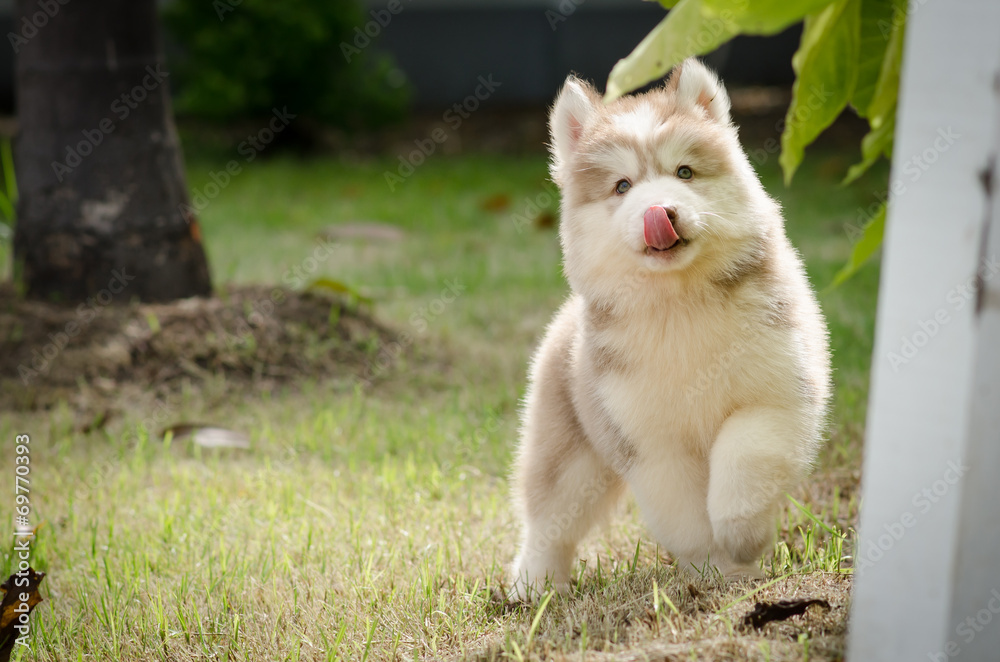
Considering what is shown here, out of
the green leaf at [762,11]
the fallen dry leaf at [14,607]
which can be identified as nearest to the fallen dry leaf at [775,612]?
the green leaf at [762,11]

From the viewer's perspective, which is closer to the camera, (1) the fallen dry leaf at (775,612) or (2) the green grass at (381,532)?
(1) the fallen dry leaf at (775,612)

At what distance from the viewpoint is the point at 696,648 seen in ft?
5.32

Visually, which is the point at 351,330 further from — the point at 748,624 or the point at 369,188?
the point at 369,188

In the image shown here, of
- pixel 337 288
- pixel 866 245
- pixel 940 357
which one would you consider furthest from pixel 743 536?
pixel 337 288

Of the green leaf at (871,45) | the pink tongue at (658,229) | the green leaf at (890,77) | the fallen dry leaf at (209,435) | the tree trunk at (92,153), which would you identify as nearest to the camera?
the green leaf at (890,77)

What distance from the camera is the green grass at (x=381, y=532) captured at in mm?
1897

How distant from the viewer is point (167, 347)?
3.84 meters

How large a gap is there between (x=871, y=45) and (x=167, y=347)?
300cm

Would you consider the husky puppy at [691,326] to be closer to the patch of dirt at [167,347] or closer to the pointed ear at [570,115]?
the pointed ear at [570,115]

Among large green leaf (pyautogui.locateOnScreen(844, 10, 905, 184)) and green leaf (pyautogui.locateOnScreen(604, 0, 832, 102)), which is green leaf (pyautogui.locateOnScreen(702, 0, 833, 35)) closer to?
green leaf (pyautogui.locateOnScreen(604, 0, 832, 102))

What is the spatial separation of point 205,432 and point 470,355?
131 cm

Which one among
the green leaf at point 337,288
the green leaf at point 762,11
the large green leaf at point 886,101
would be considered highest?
the green leaf at point 762,11

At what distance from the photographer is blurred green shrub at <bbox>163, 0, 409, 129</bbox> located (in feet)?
28.6

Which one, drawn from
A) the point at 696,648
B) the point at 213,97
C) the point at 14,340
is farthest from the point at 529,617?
the point at 213,97
